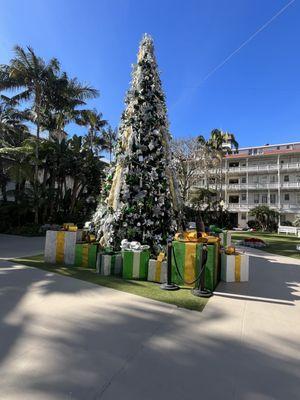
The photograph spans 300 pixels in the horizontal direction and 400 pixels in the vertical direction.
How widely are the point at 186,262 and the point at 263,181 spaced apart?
130 feet

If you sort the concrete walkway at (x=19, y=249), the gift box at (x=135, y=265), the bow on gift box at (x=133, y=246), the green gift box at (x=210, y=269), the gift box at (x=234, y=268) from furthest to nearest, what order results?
the concrete walkway at (x=19, y=249) < the bow on gift box at (x=133, y=246) < the gift box at (x=234, y=268) < the gift box at (x=135, y=265) < the green gift box at (x=210, y=269)

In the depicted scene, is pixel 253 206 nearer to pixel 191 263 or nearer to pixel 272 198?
pixel 272 198

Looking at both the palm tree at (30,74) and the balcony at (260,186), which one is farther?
the balcony at (260,186)

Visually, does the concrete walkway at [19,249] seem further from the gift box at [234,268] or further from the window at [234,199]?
the window at [234,199]

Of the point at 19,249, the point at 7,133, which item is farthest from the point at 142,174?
the point at 7,133

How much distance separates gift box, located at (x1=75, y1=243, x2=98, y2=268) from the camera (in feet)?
24.9

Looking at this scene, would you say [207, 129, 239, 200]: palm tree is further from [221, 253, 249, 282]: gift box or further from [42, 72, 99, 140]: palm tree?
[221, 253, 249, 282]: gift box

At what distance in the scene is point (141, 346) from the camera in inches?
132

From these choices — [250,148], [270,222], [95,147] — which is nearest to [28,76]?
[95,147]

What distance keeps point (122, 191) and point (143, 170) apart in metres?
0.86

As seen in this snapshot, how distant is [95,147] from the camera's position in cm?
2819

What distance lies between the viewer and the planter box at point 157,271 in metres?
6.34

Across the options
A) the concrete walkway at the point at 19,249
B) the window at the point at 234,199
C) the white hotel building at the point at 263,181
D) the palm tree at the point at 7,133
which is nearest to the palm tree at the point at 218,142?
the white hotel building at the point at 263,181

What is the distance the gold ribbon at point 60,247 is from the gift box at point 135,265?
2283mm
